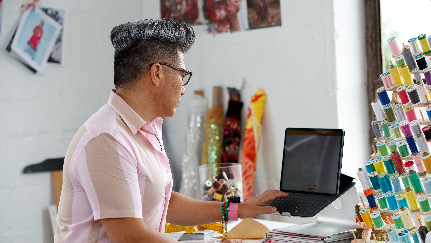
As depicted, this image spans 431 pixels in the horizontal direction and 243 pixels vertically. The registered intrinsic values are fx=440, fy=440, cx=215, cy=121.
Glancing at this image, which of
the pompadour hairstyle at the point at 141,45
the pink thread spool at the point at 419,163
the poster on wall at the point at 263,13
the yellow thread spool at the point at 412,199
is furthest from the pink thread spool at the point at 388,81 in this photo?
the poster on wall at the point at 263,13

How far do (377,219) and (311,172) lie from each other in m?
0.33

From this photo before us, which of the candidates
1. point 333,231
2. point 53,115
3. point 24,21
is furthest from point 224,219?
point 24,21

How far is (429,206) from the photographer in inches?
50.5

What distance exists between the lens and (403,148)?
1.35 m

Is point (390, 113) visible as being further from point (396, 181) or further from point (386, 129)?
point (396, 181)

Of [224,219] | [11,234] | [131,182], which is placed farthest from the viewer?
[11,234]

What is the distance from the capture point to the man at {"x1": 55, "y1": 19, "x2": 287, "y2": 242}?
1.14m

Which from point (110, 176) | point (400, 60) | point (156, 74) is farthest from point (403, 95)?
point (110, 176)

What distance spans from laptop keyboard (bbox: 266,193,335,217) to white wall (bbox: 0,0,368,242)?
691 mm

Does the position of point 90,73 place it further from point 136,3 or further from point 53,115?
point 136,3

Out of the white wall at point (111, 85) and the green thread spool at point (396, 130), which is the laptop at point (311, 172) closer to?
the green thread spool at point (396, 130)

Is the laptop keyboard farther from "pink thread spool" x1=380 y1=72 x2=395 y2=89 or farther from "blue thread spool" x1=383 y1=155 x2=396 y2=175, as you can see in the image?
"pink thread spool" x1=380 y1=72 x2=395 y2=89

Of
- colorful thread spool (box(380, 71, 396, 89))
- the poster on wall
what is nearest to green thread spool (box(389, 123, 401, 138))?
colorful thread spool (box(380, 71, 396, 89))

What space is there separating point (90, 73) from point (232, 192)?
149cm
